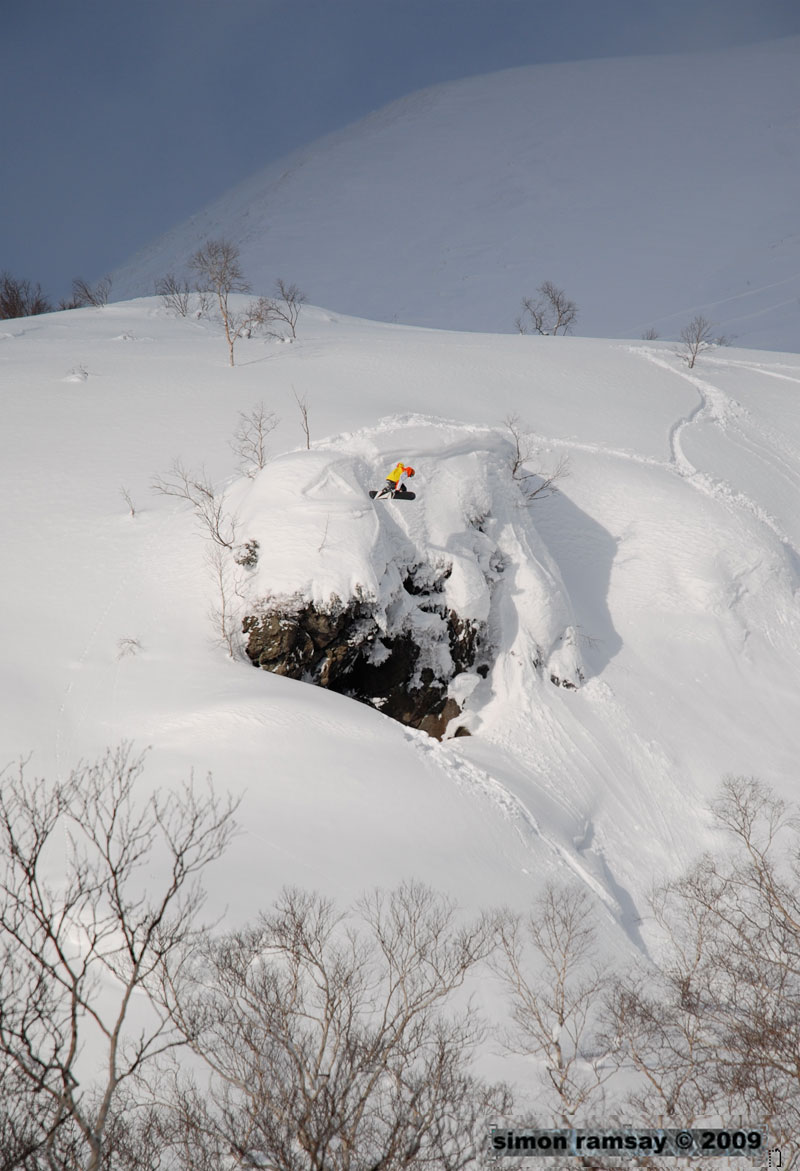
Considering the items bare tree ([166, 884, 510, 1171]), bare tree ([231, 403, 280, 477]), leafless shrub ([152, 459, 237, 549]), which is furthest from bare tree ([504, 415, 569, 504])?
bare tree ([166, 884, 510, 1171])

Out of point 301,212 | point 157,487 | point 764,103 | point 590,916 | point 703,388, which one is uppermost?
point 764,103

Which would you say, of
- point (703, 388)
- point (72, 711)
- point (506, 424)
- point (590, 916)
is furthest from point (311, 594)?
point (703, 388)

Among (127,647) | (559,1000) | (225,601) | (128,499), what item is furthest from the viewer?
(128,499)

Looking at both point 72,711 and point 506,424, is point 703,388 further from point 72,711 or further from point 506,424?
point 72,711

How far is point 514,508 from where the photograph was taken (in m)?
29.2

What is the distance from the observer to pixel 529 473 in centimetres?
3250

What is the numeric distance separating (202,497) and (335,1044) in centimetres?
2041

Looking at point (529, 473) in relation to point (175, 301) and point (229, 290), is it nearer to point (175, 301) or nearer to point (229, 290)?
point (229, 290)

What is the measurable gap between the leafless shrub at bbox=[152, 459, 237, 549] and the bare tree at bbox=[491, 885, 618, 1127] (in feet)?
47.9

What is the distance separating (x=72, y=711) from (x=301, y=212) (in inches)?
4192

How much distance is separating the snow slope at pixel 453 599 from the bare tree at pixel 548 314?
26.7 m

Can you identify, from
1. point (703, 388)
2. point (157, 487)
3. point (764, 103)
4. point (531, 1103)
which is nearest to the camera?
point (531, 1103)

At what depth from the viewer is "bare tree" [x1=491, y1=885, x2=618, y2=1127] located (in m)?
15.0

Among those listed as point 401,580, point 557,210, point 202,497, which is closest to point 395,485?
point 401,580
